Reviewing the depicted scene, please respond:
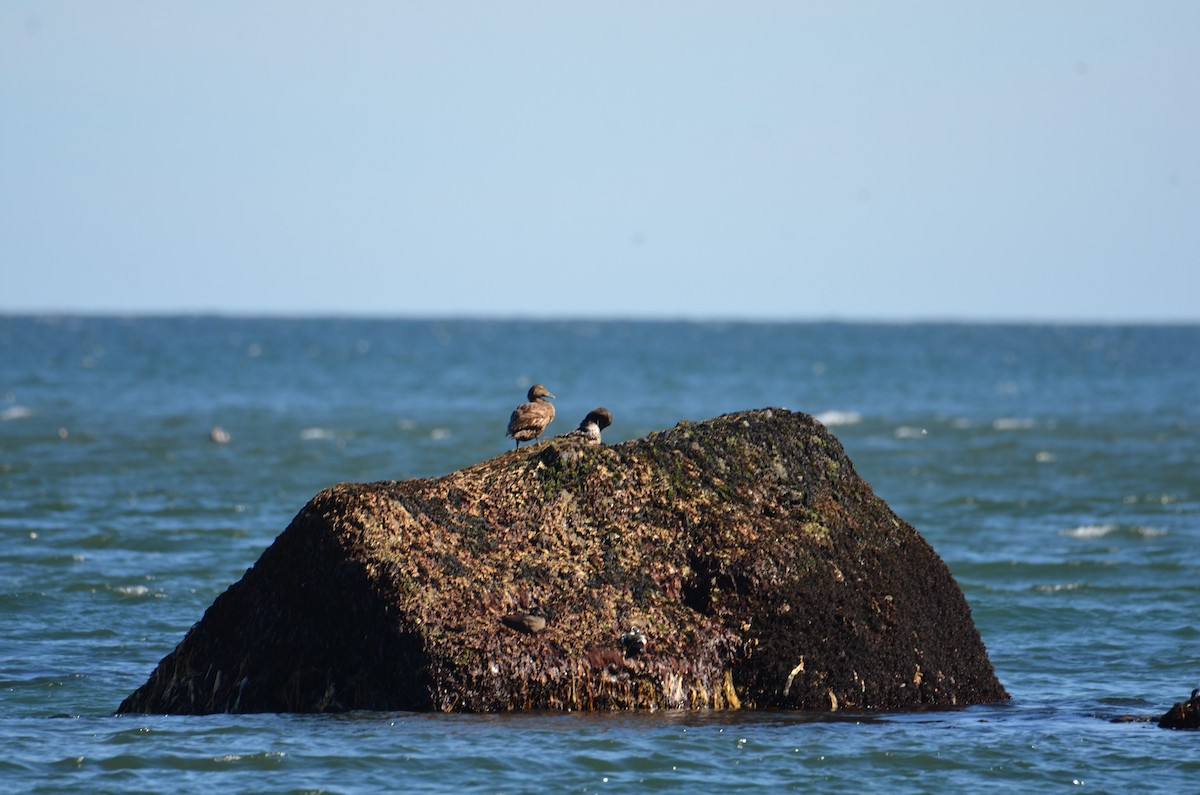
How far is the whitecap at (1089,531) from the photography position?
20328 millimetres

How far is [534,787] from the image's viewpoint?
844 centimetres

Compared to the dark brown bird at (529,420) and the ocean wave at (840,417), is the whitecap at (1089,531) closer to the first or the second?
the dark brown bird at (529,420)

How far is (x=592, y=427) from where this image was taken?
10875mm

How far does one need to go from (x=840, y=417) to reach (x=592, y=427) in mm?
32822

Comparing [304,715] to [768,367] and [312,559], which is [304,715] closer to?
[312,559]

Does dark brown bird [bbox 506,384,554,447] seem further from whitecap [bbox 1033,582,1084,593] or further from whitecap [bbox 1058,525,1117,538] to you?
whitecap [bbox 1058,525,1117,538]

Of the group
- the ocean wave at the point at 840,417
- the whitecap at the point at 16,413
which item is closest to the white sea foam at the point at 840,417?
the ocean wave at the point at 840,417

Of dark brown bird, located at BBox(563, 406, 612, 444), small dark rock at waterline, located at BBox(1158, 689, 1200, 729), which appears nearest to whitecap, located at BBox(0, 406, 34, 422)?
dark brown bird, located at BBox(563, 406, 612, 444)

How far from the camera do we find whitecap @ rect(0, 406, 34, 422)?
39531 mm

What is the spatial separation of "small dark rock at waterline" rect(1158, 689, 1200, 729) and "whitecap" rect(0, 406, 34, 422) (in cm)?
3404

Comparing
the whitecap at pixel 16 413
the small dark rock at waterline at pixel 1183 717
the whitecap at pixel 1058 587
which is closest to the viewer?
the small dark rock at waterline at pixel 1183 717

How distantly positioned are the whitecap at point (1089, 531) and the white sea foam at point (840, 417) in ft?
60.5

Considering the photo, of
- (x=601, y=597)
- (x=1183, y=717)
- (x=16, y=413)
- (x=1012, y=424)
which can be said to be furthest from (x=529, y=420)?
(x=16, y=413)

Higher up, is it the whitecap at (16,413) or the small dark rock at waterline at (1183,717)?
the whitecap at (16,413)
